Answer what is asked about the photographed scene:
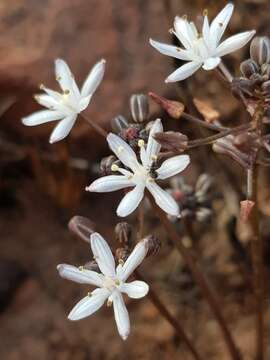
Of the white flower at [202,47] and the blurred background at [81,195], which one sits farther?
the blurred background at [81,195]

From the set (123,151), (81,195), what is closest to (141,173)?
(123,151)

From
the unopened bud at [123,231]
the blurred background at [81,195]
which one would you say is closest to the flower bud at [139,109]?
the unopened bud at [123,231]

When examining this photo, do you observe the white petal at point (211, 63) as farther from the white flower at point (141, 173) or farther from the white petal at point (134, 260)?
the white petal at point (134, 260)

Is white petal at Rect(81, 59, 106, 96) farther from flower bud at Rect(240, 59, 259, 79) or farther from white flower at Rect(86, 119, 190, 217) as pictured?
flower bud at Rect(240, 59, 259, 79)

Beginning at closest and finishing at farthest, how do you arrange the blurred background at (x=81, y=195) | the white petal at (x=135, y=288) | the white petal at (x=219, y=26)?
the white petal at (x=135, y=288), the white petal at (x=219, y=26), the blurred background at (x=81, y=195)

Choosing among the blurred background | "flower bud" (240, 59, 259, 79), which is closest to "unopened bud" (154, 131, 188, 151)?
"flower bud" (240, 59, 259, 79)

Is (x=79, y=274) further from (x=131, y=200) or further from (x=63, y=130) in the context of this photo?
(x=63, y=130)

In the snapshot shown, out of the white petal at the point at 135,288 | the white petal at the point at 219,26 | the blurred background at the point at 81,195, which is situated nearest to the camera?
the white petal at the point at 135,288
